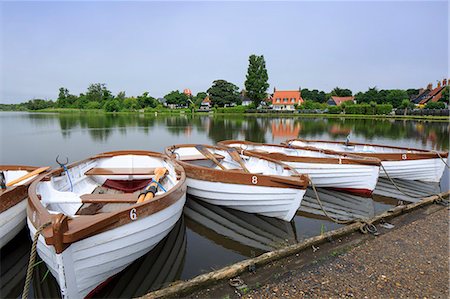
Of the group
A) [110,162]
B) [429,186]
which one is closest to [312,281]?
[110,162]

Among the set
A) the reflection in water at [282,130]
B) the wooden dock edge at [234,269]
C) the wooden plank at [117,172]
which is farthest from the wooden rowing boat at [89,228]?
the reflection in water at [282,130]

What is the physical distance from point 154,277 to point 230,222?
2511mm

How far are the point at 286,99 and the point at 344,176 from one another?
77.8m

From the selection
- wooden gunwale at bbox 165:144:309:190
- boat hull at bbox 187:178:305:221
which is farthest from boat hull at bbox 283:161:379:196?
boat hull at bbox 187:178:305:221

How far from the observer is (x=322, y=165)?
28.9 feet

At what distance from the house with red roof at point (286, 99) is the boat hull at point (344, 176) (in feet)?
244

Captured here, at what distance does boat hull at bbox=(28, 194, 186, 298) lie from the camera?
124 inches

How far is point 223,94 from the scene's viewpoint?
82125mm

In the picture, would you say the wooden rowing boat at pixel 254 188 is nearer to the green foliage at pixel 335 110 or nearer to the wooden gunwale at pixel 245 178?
the wooden gunwale at pixel 245 178

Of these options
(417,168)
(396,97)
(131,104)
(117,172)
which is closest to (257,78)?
(396,97)

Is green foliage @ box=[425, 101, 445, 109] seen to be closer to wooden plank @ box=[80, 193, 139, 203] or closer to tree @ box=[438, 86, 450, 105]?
tree @ box=[438, 86, 450, 105]

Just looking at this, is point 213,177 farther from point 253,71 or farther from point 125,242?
point 253,71

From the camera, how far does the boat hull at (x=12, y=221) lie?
4540 mm

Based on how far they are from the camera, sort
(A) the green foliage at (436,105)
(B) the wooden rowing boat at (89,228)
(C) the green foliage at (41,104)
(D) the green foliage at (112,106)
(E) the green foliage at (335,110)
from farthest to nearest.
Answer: (C) the green foliage at (41,104)
(D) the green foliage at (112,106)
(E) the green foliage at (335,110)
(A) the green foliage at (436,105)
(B) the wooden rowing boat at (89,228)
